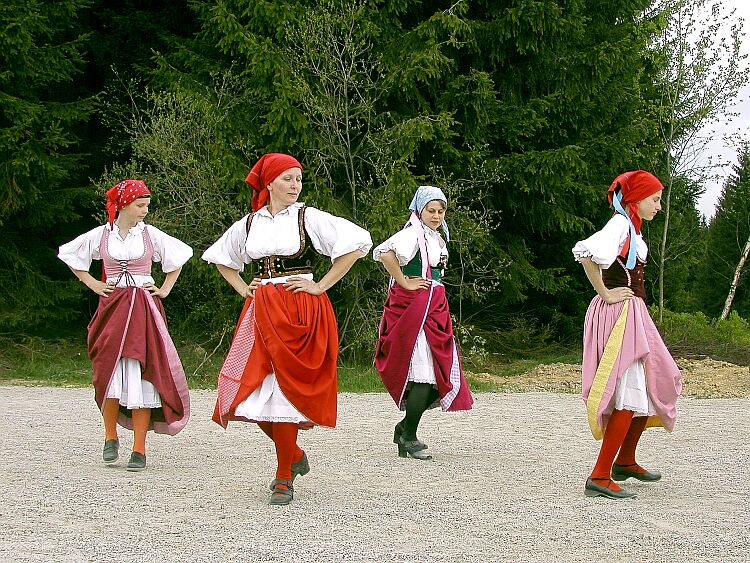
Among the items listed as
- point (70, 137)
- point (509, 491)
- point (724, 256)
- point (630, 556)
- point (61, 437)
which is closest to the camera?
point (630, 556)

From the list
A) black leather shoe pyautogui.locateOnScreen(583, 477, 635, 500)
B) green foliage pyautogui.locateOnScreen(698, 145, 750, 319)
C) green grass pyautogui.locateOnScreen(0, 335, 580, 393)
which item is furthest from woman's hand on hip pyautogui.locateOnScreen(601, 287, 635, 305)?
green foliage pyautogui.locateOnScreen(698, 145, 750, 319)

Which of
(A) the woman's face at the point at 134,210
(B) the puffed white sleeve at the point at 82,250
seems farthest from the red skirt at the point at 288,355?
(B) the puffed white sleeve at the point at 82,250

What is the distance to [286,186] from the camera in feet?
18.9

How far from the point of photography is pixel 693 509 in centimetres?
549

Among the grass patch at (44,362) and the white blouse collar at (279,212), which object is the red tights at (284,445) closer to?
the white blouse collar at (279,212)

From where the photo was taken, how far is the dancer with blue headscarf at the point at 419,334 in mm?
7328

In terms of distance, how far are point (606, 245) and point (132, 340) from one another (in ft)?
10.2

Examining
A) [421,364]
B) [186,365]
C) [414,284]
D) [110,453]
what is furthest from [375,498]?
[186,365]

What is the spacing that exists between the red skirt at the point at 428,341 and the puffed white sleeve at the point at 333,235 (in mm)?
1645

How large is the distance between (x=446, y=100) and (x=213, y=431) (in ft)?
26.2

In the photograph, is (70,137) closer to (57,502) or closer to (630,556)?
(57,502)

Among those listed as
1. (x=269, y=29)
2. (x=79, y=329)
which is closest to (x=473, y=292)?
(x=269, y=29)

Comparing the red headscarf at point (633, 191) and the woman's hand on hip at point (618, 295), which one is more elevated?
the red headscarf at point (633, 191)

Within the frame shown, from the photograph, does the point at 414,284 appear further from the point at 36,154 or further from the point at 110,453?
the point at 36,154
